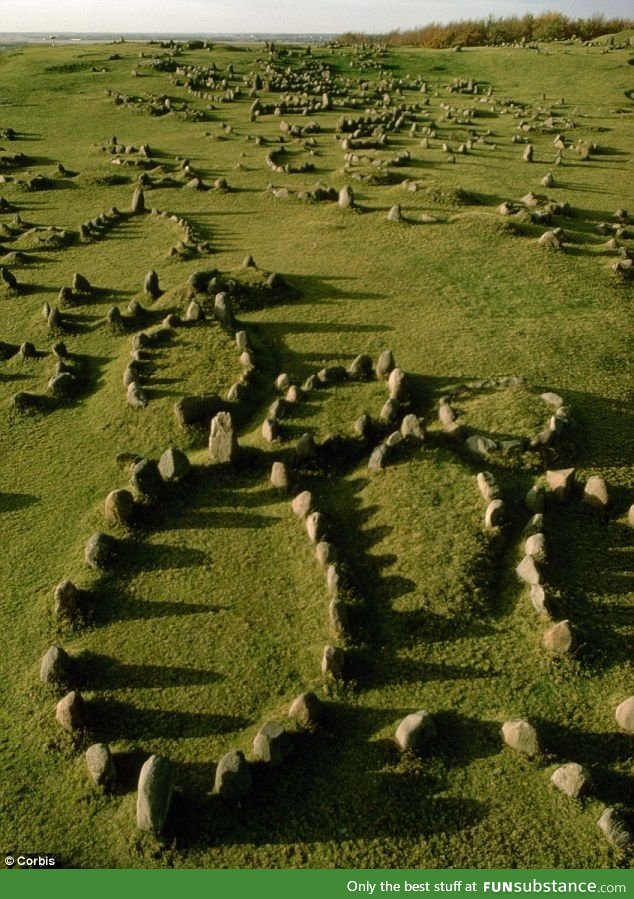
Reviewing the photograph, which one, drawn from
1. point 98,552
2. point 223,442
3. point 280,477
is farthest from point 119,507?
point 280,477

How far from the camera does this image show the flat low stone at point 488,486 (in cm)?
515

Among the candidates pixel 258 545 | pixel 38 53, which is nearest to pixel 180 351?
pixel 258 545

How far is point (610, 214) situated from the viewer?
37.3ft

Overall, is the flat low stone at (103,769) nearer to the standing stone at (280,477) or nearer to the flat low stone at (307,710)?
the flat low stone at (307,710)

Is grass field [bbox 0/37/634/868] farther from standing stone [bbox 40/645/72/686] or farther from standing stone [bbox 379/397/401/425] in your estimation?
standing stone [bbox 379/397/401/425]

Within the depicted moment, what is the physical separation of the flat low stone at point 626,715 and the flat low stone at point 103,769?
2.76 meters

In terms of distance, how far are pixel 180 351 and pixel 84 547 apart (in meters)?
2.86

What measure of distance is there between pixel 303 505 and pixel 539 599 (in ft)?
6.21

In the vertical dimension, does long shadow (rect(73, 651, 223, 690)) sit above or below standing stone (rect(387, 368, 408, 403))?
below

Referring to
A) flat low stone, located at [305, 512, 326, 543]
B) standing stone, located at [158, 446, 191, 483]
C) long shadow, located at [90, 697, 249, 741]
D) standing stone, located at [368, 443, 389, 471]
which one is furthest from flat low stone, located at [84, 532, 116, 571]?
standing stone, located at [368, 443, 389, 471]

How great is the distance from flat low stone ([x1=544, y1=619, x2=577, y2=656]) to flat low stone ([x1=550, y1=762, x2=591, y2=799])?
782 mm

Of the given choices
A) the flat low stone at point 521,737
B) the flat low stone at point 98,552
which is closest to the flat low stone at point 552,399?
the flat low stone at point 521,737

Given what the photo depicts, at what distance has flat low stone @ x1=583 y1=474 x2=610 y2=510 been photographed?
514 cm

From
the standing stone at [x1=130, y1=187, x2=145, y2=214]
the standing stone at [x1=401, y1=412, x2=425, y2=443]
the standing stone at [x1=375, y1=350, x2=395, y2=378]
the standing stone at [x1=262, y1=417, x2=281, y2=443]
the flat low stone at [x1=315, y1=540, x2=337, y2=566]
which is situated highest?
the standing stone at [x1=130, y1=187, x2=145, y2=214]
